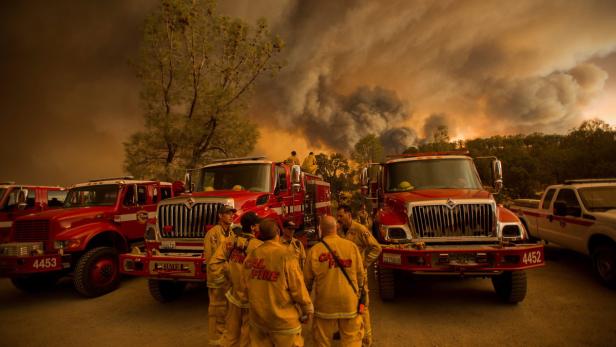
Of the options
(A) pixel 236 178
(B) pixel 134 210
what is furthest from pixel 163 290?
(B) pixel 134 210

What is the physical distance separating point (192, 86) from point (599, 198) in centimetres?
1879

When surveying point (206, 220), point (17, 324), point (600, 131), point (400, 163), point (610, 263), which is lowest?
point (17, 324)

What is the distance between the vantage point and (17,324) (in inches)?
212

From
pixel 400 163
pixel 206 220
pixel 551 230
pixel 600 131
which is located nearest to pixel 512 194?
pixel 600 131

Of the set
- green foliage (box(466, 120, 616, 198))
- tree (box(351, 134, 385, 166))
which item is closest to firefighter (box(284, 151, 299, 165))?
green foliage (box(466, 120, 616, 198))

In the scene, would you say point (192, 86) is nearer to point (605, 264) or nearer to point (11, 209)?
point (11, 209)

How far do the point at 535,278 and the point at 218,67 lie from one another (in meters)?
18.8

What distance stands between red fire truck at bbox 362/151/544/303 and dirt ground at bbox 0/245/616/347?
53 centimetres

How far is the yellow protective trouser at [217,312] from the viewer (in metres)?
3.93

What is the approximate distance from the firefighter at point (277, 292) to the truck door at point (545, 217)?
7543mm

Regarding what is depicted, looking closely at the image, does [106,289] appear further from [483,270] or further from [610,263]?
[610,263]

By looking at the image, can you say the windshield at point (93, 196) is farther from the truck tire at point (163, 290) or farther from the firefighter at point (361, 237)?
the firefighter at point (361, 237)

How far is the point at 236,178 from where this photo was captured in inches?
273

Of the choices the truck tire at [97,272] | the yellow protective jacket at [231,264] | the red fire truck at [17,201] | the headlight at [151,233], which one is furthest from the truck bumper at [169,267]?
the red fire truck at [17,201]
